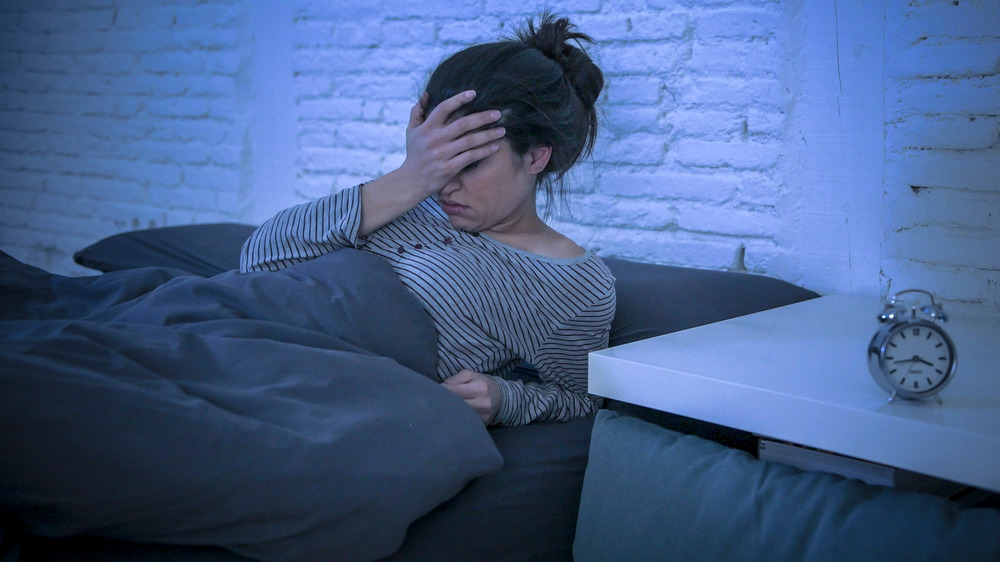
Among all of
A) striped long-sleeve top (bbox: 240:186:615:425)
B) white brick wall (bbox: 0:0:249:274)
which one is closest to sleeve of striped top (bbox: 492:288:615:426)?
striped long-sleeve top (bbox: 240:186:615:425)

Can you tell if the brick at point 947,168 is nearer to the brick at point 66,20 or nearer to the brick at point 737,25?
the brick at point 737,25

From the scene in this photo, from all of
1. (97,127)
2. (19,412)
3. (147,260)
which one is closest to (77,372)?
(19,412)

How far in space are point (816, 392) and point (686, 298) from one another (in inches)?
25.7

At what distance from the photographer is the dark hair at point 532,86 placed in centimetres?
148

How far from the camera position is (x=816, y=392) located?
0.99 metres

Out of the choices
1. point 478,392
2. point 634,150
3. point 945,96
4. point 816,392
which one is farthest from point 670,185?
point 816,392

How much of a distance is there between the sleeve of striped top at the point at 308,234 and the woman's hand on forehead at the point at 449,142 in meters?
0.13

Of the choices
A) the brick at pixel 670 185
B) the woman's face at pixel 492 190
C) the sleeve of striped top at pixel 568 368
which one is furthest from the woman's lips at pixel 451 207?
the brick at pixel 670 185

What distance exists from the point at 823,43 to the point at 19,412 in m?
1.54

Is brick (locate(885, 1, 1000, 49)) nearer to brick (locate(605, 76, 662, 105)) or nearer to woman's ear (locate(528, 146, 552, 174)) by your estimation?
brick (locate(605, 76, 662, 105))

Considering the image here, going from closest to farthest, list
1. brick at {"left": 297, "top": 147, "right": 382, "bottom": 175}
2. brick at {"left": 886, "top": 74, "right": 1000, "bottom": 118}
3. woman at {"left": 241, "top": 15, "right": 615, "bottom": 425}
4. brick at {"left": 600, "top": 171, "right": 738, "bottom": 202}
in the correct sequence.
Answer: woman at {"left": 241, "top": 15, "right": 615, "bottom": 425} < brick at {"left": 886, "top": 74, "right": 1000, "bottom": 118} < brick at {"left": 600, "top": 171, "right": 738, "bottom": 202} < brick at {"left": 297, "top": 147, "right": 382, "bottom": 175}

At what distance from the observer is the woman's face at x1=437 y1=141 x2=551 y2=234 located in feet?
4.95

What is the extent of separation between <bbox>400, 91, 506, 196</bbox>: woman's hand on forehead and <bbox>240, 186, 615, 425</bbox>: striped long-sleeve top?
0.12 meters

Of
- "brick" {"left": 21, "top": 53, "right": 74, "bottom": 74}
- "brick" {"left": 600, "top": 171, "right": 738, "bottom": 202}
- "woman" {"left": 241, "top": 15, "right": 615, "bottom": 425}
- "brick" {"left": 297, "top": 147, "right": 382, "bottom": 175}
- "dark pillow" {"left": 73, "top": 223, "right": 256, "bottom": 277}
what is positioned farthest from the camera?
"brick" {"left": 21, "top": 53, "right": 74, "bottom": 74}
